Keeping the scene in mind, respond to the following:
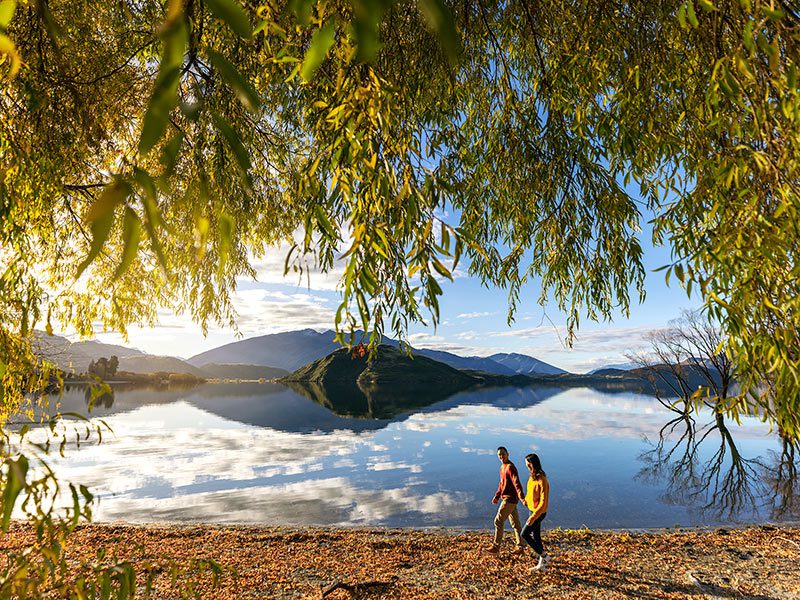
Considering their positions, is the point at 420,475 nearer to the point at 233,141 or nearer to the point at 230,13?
the point at 233,141

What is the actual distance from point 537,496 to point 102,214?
694cm

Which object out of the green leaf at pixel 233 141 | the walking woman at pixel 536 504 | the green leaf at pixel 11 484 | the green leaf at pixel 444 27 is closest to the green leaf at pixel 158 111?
the green leaf at pixel 233 141

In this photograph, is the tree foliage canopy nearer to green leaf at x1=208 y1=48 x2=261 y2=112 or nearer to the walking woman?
green leaf at x1=208 y1=48 x2=261 y2=112

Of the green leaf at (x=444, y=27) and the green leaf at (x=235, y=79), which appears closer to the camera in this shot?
the green leaf at (x=444, y=27)

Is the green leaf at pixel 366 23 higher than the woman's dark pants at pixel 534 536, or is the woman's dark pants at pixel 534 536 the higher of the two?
the green leaf at pixel 366 23

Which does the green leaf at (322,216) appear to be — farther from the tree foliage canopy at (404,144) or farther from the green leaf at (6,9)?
the green leaf at (6,9)

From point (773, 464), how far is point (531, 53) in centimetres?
1906

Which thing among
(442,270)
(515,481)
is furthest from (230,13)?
(515,481)

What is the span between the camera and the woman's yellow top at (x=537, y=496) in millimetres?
6514

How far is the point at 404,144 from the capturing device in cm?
208

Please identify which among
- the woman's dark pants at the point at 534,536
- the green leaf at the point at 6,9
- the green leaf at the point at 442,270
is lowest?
the woman's dark pants at the point at 534,536

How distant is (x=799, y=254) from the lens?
219 cm

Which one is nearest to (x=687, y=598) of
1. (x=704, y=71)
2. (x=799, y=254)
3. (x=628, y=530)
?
(x=628, y=530)

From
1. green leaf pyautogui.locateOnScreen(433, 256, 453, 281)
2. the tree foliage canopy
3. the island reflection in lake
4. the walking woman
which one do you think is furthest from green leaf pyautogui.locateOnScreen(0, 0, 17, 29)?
the island reflection in lake
